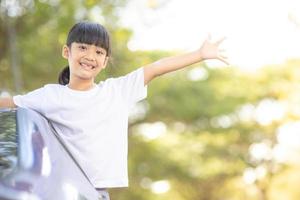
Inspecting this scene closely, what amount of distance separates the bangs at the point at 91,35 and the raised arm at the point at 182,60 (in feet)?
0.82

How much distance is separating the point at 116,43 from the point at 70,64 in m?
13.2

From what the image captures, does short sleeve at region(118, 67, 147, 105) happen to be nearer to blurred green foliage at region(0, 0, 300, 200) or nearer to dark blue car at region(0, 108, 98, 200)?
dark blue car at region(0, 108, 98, 200)

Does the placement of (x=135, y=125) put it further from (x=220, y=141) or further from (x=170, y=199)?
(x=170, y=199)

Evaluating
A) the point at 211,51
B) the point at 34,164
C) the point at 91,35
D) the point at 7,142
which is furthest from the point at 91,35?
the point at 34,164

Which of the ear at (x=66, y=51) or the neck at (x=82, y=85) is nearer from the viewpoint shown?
the neck at (x=82, y=85)

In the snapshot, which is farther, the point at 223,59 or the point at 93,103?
the point at 223,59

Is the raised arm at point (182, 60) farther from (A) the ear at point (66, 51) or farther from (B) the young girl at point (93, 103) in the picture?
(A) the ear at point (66, 51)

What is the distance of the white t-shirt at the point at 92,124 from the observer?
3.32m

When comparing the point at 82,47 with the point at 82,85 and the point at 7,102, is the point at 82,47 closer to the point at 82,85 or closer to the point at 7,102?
the point at 82,85

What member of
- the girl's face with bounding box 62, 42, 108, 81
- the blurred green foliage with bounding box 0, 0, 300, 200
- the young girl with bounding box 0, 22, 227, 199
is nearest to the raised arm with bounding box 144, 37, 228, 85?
the young girl with bounding box 0, 22, 227, 199

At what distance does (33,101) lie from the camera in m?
3.47

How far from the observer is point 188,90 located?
907 inches

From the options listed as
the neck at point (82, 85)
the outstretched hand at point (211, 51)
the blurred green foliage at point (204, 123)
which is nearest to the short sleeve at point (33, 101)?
the neck at point (82, 85)

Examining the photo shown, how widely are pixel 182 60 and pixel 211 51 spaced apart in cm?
22
